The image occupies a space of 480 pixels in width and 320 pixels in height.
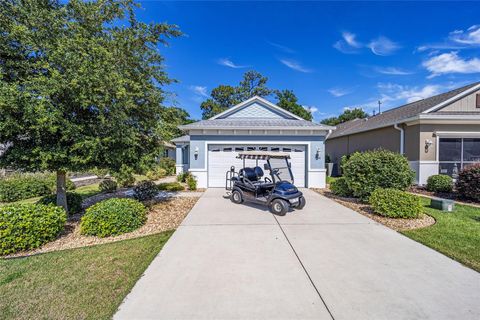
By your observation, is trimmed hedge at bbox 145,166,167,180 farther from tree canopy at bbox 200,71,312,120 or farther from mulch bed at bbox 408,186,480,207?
tree canopy at bbox 200,71,312,120

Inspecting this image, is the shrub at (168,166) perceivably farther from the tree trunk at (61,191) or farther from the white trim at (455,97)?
the white trim at (455,97)

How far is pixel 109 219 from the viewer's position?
4.78m

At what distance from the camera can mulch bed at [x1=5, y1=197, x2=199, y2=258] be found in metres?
4.38

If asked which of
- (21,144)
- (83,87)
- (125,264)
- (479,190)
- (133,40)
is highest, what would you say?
(133,40)

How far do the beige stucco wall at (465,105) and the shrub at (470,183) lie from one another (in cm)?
429

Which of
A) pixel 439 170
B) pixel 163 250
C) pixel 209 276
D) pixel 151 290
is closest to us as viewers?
pixel 151 290

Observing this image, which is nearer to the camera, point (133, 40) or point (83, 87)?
point (83, 87)

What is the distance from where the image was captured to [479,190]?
7.38m

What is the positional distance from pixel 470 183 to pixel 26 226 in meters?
13.0

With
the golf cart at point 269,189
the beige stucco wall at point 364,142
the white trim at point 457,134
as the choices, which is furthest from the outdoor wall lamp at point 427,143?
the golf cart at point 269,189

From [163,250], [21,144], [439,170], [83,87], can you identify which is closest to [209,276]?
[163,250]

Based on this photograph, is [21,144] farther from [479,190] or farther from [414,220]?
[479,190]

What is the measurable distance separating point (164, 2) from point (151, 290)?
967 centimetres

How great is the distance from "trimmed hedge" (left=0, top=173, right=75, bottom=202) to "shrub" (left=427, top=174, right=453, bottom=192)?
55.1 feet
